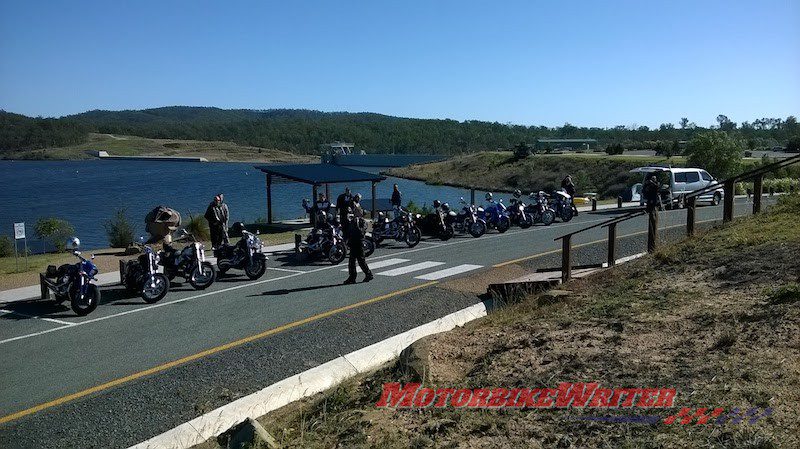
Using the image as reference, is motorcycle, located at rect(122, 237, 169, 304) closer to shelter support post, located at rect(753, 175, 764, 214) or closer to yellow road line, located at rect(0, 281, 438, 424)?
yellow road line, located at rect(0, 281, 438, 424)

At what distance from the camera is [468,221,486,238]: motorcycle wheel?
23281mm

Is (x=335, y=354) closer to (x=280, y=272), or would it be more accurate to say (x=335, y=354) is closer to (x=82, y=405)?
(x=82, y=405)

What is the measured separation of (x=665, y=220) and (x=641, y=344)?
1804cm

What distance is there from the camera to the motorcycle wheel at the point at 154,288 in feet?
42.1

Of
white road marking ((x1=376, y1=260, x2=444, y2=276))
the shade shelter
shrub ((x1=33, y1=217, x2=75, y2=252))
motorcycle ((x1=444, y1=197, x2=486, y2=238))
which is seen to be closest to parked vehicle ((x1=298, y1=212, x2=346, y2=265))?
white road marking ((x1=376, y1=260, x2=444, y2=276))

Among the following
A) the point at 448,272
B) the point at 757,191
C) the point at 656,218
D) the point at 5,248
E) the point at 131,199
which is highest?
the point at 757,191

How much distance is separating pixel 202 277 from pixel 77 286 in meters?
2.72

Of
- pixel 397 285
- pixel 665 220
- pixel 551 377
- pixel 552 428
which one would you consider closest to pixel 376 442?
pixel 552 428

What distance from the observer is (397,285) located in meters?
14.3

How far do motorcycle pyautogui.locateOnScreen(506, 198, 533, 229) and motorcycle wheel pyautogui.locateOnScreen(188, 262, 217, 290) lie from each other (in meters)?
14.1

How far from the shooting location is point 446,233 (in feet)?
74.2

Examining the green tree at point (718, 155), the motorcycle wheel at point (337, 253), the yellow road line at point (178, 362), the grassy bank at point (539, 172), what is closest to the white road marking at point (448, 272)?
the yellow road line at point (178, 362)

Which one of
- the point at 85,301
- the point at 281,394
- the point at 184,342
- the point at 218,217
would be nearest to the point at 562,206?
the point at 218,217

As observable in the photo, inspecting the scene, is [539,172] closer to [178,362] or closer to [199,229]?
[199,229]
